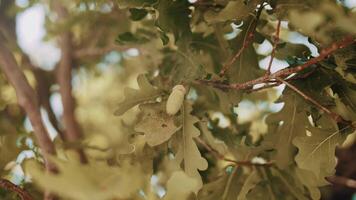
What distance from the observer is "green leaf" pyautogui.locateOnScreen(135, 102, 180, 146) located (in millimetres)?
877

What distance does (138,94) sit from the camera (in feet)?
3.03

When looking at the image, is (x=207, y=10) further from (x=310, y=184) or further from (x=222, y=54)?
(x=310, y=184)

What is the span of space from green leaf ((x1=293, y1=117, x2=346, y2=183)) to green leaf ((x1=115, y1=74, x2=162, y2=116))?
26 centimetres

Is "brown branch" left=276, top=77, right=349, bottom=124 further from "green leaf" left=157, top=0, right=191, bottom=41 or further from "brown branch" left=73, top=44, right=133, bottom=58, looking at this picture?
"brown branch" left=73, top=44, right=133, bottom=58

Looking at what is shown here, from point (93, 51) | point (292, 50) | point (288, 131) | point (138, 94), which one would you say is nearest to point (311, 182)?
point (288, 131)

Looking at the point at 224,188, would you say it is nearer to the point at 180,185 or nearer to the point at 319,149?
the point at 319,149

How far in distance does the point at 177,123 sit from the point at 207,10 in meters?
0.21

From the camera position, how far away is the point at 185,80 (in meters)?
0.95

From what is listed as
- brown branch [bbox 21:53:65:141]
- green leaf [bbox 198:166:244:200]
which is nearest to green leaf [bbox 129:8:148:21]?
green leaf [bbox 198:166:244:200]


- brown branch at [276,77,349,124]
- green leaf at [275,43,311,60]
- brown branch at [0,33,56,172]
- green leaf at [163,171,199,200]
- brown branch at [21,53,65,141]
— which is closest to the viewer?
green leaf at [163,171,199,200]

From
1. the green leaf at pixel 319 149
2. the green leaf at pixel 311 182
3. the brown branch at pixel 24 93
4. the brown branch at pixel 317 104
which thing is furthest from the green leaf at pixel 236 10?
the brown branch at pixel 24 93

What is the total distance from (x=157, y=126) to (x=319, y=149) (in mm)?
262

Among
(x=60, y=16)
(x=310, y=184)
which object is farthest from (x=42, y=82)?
(x=310, y=184)

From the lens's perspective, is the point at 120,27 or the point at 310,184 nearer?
the point at 310,184
